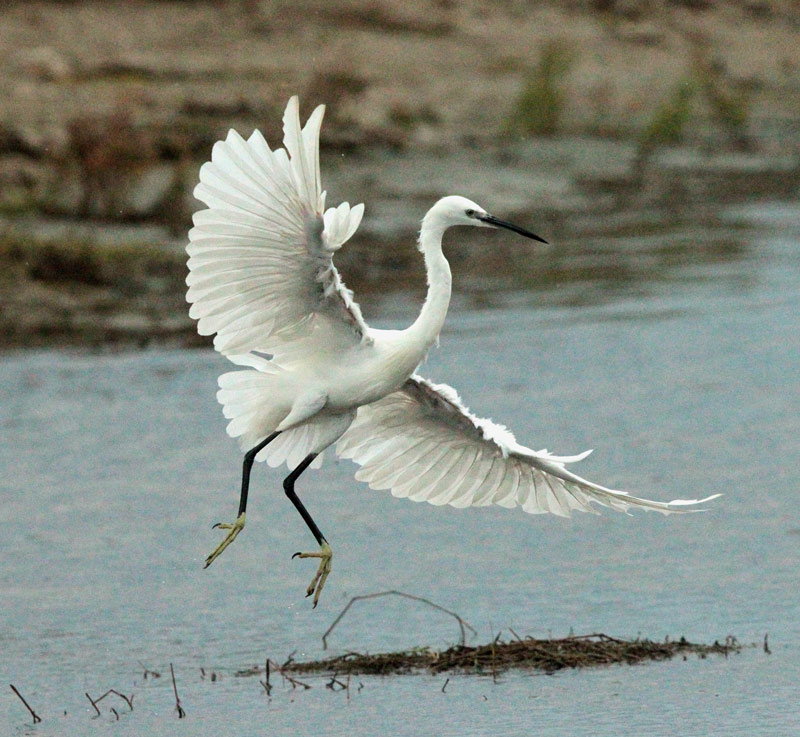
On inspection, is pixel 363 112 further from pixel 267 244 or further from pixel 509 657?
pixel 267 244

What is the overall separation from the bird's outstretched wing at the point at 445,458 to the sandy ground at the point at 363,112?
7.94 meters

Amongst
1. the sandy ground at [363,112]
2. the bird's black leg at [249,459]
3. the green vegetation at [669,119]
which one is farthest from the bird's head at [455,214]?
the green vegetation at [669,119]

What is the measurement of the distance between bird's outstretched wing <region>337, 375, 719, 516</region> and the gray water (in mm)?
948

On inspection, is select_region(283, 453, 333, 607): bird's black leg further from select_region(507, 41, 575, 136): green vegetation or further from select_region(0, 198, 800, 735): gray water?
select_region(507, 41, 575, 136): green vegetation

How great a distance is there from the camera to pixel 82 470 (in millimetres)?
12805

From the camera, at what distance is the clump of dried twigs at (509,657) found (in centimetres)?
884

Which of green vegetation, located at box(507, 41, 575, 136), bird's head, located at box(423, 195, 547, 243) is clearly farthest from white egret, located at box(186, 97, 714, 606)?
green vegetation, located at box(507, 41, 575, 136)

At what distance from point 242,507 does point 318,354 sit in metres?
0.78

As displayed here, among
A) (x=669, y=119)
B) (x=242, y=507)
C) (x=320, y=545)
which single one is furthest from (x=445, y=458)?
(x=669, y=119)

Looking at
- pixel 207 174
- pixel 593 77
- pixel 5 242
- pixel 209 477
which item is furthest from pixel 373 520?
pixel 593 77

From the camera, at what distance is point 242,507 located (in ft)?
25.2

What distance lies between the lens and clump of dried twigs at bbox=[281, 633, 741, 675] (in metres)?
8.84

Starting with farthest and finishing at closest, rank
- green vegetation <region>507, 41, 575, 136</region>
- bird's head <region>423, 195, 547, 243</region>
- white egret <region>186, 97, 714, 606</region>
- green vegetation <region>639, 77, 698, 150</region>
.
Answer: green vegetation <region>507, 41, 575, 136</region>
green vegetation <region>639, 77, 698, 150</region>
bird's head <region>423, 195, 547, 243</region>
white egret <region>186, 97, 714, 606</region>

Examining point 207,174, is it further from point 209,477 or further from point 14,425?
point 14,425
